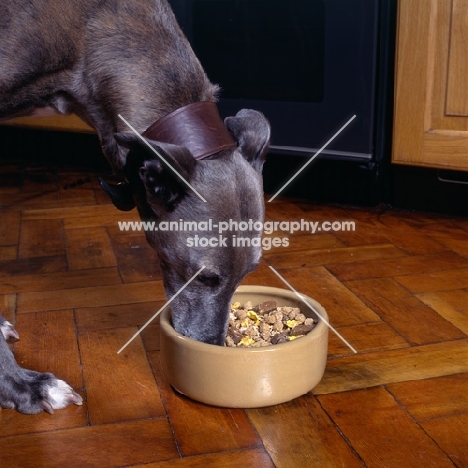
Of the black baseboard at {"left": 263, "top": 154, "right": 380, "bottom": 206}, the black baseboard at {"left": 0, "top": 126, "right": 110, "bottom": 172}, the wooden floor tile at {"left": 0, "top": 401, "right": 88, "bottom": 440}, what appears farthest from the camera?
the black baseboard at {"left": 0, "top": 126, "right": 110, "bottom": 172}

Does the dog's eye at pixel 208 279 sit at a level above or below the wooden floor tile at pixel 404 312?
above

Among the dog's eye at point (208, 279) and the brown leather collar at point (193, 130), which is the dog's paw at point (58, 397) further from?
the brown leather collar at point (193, 130)

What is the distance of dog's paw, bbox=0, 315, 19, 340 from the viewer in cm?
151

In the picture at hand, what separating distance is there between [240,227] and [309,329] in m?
A: 0.25

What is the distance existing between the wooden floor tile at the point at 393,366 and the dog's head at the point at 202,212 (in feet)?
0.76

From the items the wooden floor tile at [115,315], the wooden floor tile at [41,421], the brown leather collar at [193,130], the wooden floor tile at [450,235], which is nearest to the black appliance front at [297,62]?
the wooden floor tile at [450,235]

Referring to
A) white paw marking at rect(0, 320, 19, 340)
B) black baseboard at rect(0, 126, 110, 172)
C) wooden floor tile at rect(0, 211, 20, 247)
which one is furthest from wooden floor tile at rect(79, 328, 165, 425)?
black baseboard at rect(0, 126, 110, 172)

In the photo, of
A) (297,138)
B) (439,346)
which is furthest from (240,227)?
(297,138)

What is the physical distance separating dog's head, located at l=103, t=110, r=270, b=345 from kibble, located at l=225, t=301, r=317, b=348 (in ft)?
0.19

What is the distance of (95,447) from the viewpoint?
3.72 feet

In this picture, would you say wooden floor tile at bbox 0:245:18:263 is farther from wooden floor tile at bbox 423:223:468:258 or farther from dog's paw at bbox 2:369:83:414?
wooden floor tile at bbox 423:223:468:258

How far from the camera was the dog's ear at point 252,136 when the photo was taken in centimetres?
131

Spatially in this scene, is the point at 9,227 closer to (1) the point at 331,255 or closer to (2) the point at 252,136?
(1) the point at 331,255

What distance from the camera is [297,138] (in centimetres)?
253
